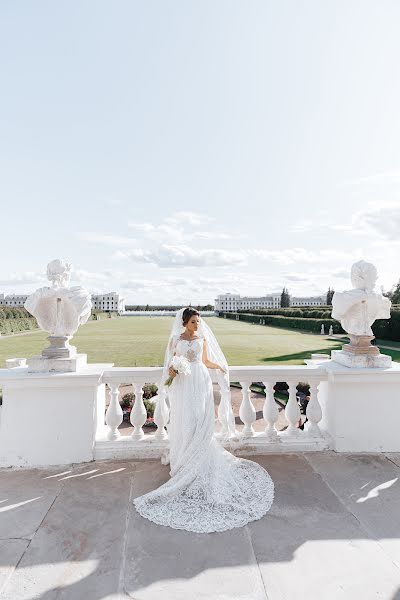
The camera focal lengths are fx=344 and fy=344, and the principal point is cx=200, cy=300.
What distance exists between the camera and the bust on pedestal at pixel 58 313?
3857 millimetres

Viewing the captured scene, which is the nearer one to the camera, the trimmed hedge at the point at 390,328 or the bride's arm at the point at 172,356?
the bride's arm at the point at 172,356

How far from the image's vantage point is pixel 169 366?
3584mm

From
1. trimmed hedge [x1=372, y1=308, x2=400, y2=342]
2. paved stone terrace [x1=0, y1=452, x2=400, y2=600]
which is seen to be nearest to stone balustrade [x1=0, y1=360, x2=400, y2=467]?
paved stone terrace [x1=0, y1=452, x2=400, y2=600]

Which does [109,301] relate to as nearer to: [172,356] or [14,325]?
[14,325]

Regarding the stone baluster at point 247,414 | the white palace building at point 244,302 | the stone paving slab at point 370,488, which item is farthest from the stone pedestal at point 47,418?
the white palace building at point 244,302

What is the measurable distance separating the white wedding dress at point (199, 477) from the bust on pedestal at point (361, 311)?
1.80 metres

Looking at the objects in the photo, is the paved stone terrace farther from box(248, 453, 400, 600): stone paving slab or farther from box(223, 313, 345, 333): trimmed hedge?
box(223, 313, 345, 333): trimmed hedge

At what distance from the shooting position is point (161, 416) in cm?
409

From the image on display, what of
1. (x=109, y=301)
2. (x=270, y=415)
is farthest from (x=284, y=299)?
(x=270, y=415)

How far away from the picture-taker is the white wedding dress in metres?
2.81

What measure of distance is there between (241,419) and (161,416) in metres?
0.95

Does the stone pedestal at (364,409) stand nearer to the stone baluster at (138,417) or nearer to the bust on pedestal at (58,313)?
the stone baluster at (138,417)

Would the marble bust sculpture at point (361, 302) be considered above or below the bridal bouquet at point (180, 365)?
above

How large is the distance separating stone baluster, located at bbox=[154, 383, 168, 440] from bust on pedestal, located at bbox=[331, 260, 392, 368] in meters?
2.32
